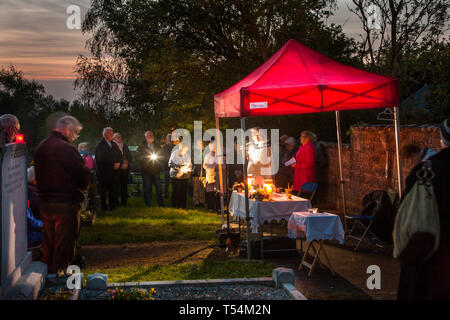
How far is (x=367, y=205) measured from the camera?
872cm

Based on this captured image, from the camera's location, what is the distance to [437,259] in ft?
10.7

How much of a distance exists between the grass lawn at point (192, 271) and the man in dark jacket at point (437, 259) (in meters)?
3.34

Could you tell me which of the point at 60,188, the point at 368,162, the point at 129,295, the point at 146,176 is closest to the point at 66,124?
the point at 60,188

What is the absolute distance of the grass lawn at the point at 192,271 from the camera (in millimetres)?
6598

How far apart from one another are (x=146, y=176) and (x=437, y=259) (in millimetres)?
10999

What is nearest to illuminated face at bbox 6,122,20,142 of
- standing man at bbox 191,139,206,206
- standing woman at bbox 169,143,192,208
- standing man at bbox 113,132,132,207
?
standing man at bbox 113,132,132,207

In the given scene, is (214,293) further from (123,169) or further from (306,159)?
(123,169)

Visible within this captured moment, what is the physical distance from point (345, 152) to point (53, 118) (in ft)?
28.5

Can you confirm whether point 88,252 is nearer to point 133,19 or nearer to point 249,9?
point 249,9

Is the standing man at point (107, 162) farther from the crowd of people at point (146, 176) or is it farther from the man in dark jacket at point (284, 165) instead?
the man in dark jacket at point (284, 165)

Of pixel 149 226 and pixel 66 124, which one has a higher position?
pixel 66 124

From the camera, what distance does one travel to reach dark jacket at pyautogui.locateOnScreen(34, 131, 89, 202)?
5855 mm

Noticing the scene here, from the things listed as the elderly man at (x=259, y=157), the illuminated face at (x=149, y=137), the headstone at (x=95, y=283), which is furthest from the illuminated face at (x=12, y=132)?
the illuminated face at (x=149, y=137)
